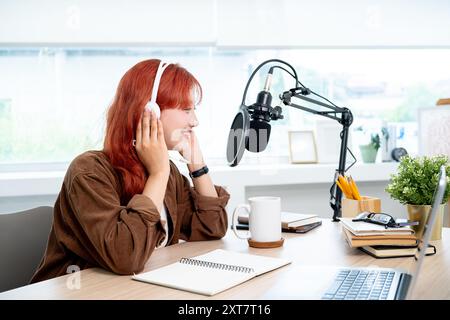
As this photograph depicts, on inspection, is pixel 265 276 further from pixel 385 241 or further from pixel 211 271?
pixel 385 241

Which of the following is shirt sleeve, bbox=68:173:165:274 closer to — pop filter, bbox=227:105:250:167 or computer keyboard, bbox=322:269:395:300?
pop filter, bbox=227:105:250:167

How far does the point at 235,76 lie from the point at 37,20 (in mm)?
1062

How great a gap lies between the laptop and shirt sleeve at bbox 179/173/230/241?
0.41m

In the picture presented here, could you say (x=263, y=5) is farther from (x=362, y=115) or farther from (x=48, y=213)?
(x=48, y=213)

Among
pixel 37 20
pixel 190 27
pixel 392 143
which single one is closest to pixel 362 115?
pixel 392 143

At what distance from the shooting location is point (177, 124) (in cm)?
144

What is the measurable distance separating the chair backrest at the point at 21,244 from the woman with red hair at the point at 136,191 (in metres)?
0.15

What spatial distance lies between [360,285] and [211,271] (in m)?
0.31

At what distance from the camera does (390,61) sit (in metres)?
3.00

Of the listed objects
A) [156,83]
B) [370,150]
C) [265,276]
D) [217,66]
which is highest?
[217,66]

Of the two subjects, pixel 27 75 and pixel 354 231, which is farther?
pixel 27 75

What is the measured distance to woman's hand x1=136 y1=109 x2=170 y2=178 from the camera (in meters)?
1.31

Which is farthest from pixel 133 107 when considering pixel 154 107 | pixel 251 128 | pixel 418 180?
pixel 418 180

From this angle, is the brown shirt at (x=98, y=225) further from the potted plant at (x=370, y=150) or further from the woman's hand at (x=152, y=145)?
the potted plant at (x=370, y=150)
